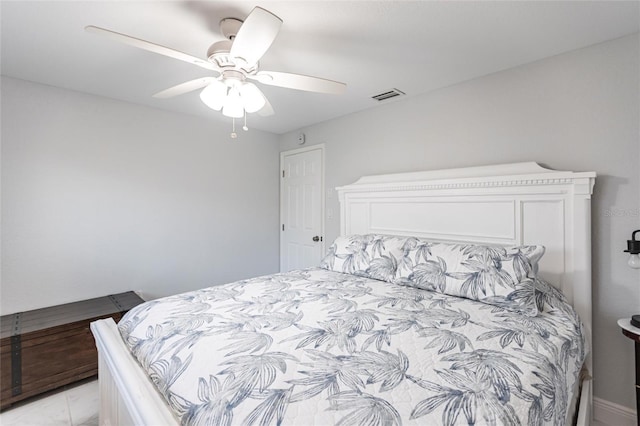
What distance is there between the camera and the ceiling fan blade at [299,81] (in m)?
1.55

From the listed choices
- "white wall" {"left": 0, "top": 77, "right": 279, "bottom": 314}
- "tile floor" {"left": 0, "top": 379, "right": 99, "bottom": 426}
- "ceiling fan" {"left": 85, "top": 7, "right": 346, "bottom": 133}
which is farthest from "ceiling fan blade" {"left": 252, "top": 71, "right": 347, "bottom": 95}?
"tile floor" {"left": 0, "top": 379, "right": 99, "bottom": 426}

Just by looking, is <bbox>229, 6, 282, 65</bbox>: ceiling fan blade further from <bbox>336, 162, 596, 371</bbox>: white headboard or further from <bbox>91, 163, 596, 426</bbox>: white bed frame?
<bbox>336, 162, 596, 371</bbox>: white headboard

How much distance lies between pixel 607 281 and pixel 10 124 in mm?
4313

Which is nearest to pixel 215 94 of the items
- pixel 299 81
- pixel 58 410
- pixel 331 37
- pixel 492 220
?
pixel 299 81

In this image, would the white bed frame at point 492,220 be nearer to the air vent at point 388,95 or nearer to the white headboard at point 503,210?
the white headboard at point 503,210

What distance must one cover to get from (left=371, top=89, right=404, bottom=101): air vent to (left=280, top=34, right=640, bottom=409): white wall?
0.38 ft

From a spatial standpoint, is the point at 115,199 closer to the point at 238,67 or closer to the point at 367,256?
the point at 238,67

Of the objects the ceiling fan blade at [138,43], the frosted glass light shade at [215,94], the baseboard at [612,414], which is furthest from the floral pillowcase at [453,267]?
the ceiling fan blade at [138,43]

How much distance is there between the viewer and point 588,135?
5.92 ft

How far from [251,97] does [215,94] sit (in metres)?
0.20

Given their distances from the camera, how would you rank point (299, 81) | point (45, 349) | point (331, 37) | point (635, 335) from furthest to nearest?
point (45, 349) < point (331, 37) < point (299, 81) < point (635, 335)

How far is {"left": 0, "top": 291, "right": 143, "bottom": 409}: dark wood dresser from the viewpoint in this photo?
6.19 ft

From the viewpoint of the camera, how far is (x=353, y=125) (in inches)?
123

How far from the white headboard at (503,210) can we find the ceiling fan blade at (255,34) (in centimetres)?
170
